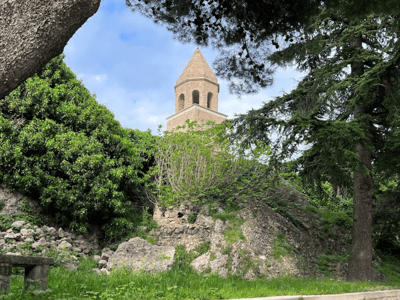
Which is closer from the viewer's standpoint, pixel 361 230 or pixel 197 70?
pixel 361 230

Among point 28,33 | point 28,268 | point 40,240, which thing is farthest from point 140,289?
point 40,240

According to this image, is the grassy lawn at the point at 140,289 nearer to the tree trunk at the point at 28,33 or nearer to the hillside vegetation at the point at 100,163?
the tree trunk at the point at 28,33

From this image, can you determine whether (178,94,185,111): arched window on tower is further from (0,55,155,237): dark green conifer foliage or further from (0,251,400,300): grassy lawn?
(0,251,400,300): grassy lawn

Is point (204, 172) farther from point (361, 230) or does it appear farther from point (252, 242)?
point (361, 230)

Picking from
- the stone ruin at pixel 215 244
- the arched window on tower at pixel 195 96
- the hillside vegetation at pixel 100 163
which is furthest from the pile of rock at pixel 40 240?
the arched window on tower at pixel 195 96

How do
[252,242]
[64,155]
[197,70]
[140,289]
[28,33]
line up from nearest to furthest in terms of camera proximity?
[28,33]
[140,289]
[64,155]
[252,242]
[197,70]

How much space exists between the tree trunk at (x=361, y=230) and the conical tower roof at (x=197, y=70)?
1569cm

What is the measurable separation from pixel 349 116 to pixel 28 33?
1008 centimetres

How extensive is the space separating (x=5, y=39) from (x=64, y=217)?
7467mm

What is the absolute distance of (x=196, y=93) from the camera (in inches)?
1013

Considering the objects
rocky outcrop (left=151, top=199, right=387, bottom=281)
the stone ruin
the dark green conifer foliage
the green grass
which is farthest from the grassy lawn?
the dark green conifer foliage

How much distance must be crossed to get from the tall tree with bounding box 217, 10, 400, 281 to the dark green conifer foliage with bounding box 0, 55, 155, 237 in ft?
13.5

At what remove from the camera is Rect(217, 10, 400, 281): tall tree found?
338 inches

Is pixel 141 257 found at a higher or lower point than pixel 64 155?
lower
